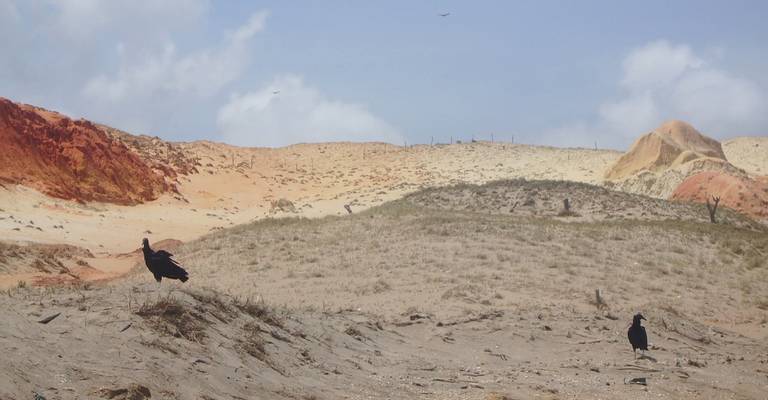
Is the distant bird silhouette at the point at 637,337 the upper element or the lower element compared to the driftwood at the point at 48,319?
lower

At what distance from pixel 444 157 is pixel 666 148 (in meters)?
23.4

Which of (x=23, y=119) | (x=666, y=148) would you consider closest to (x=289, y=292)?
(x=23, y=119)

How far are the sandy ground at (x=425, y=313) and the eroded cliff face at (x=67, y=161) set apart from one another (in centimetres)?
1595

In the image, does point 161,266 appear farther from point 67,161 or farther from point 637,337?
point 67,161

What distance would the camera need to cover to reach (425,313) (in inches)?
650

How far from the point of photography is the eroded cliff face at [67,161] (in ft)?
137

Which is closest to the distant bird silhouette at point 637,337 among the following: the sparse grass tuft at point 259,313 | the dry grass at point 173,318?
the sparse grass tuft at point 259,313

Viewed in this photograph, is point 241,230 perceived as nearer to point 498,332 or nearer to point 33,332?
point 498,332

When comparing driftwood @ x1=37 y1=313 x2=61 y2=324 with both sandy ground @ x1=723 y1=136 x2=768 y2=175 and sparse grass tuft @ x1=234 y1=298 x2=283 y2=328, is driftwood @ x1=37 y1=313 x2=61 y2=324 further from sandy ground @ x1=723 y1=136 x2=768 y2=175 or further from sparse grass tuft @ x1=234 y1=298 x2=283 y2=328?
sandy ground @ x1=723 y1=136 x2=768 y2=175

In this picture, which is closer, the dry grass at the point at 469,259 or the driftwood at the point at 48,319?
the driftwood at the point at 48,319

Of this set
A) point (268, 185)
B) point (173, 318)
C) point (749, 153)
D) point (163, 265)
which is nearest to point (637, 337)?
point (163, 265)

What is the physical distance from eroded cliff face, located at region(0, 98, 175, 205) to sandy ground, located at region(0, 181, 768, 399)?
628 inches

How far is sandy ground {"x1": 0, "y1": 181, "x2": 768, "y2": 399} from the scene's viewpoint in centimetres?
810

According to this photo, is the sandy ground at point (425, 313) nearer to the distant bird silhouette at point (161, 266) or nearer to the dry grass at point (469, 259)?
the dry grass at point (469, 259)
